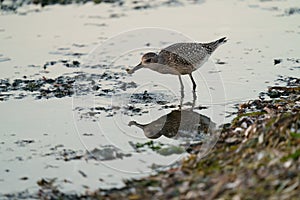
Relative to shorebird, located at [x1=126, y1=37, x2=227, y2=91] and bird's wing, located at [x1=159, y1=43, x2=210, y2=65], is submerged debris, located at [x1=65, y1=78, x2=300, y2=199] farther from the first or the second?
bird's wing, located at [x1=159, y1=43, x2=210, y2=65]

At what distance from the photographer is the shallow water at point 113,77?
681cm

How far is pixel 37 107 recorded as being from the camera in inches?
344

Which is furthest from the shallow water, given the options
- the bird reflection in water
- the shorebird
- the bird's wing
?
the bird's wing

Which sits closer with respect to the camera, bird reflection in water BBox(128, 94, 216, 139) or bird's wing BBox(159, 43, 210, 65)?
bird reflection in water BBox(128, 94, 216, 139)

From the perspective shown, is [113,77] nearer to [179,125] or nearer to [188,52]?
[188,52]

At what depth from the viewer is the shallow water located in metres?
6.81

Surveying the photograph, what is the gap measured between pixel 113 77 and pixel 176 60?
1.32 m

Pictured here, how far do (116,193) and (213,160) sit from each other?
103 centimetres

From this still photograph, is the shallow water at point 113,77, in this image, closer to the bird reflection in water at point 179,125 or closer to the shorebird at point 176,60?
the bird reflection in water at point 179,125

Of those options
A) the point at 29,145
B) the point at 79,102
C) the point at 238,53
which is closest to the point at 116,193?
the point at 29,145

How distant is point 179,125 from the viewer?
8.12 m

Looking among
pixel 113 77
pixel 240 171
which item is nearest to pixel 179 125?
pixel 113 77

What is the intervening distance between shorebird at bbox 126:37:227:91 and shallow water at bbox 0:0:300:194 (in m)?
0.37

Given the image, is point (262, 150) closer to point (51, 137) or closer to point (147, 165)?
point (147, 165)
